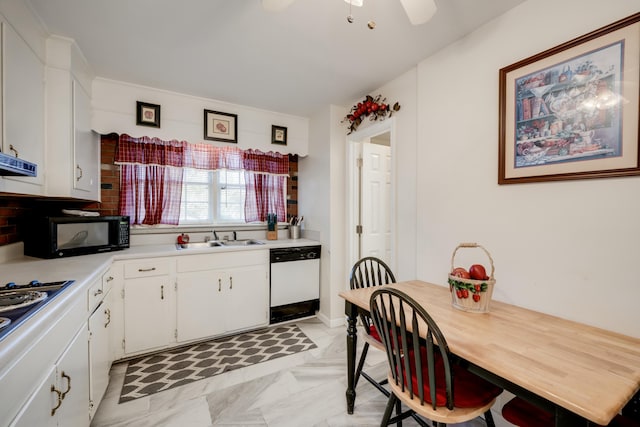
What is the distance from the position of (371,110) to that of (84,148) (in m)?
2.48

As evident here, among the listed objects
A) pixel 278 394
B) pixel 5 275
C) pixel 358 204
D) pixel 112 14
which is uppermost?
pixel 112 14

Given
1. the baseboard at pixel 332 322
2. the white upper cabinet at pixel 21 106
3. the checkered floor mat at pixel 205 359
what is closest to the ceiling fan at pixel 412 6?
the white upper cabinet at pixel 21 106

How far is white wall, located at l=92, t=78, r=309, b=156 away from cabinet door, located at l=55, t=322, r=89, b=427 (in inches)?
75.6

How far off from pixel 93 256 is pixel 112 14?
1681mm

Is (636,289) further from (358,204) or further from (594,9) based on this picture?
(358,204)

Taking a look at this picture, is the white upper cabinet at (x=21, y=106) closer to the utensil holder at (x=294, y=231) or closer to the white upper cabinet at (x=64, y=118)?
the white upper cabinet at (x=64, y=118)

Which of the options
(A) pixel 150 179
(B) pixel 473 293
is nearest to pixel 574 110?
(B) pixel 473 293

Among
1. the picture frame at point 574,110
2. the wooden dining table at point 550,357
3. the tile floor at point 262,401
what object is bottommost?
the tile floor at point 262,401

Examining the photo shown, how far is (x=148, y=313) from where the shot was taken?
236cm

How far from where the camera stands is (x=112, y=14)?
164 cm

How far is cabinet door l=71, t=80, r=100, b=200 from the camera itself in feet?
6.57

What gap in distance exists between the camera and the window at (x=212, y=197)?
10.2 ft

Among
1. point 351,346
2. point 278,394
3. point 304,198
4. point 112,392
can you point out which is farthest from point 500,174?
point 112,392

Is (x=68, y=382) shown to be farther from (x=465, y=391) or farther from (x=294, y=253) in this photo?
(x=294, y=253)
